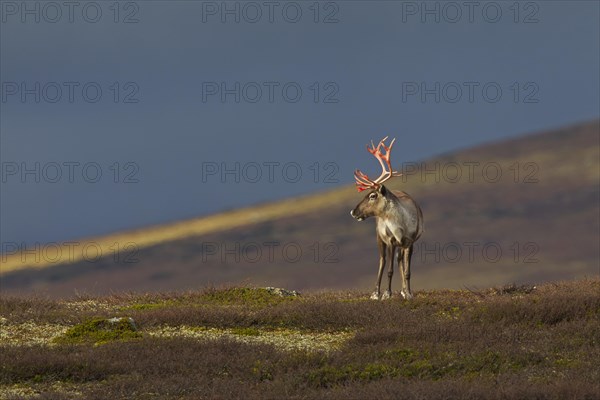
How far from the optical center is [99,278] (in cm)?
17075

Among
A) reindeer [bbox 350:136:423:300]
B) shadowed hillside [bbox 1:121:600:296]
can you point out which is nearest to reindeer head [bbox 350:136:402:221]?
reindeer [bbox 350:136:423:300]

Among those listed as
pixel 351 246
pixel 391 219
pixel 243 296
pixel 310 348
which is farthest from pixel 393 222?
pixel 351 246

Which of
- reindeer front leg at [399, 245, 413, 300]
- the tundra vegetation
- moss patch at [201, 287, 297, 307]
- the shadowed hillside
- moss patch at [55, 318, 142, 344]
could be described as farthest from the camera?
the shadowed hillside

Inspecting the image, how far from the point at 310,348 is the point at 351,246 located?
508 ft

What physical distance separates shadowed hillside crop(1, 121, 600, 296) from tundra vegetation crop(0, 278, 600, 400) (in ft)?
379

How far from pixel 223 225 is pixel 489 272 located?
5903 cm

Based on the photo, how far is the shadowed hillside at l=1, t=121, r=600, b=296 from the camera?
15262cm

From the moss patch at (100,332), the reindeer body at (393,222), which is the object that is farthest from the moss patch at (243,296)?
the moss patch at (100,332)

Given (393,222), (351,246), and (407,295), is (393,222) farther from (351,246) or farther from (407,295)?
(351,246)

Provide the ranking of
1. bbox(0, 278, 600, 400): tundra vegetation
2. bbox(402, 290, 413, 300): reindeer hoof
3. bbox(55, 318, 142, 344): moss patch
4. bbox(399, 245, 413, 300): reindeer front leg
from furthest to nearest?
bbox(399, 245, 413, 300): reindeer front leg, bbox(402, 290, 413, 300): reindeer hoof, bbox(55, 318, 142, 344): moss patch, bbox(0, 278, 600, 400): tundra vegetation

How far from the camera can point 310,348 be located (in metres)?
20.4

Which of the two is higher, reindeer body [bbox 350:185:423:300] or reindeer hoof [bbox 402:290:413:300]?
reindeer body [bbox 350:185:423:300]

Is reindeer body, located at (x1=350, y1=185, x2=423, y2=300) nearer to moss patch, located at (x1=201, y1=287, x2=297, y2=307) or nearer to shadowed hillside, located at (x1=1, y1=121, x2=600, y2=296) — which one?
moss patch, located at (x1=201, y1=287, x2=297, y2=307)

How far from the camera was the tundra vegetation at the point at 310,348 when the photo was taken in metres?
16.9
